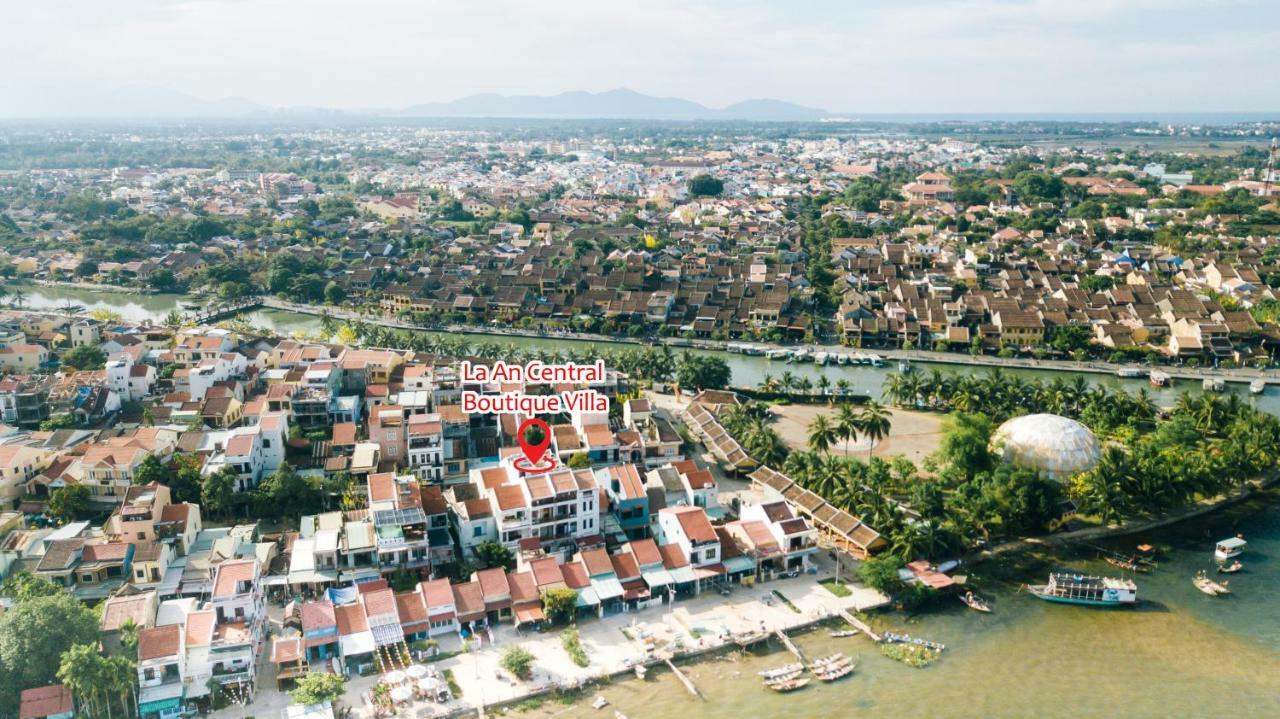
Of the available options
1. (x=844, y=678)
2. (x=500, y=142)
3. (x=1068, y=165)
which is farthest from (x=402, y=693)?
(x=500, y=142)

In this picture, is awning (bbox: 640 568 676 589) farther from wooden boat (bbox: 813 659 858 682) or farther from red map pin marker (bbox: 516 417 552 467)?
red map pin marker (bbox: 516 417 552 467)

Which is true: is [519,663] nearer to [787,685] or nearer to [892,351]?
[787,685]

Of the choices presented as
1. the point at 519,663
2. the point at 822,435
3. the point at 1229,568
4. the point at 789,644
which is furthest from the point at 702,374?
the point at 519,663

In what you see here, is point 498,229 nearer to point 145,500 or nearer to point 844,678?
point 145,500

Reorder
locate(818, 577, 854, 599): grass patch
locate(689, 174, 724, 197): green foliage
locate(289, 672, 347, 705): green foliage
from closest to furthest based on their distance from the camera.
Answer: locate(289, 672, 347, 705): green foliage → locate(818, 577, 854, 599): grass patch → locate(689, 174, 724, 197): green foliage

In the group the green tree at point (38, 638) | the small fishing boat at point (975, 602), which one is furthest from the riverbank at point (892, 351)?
the green tree at point (38, 638)

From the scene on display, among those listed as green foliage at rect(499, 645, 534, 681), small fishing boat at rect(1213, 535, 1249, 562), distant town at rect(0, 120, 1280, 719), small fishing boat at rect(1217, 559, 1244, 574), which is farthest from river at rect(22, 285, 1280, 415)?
green foliage at rect(499, 645, 534, 681)
